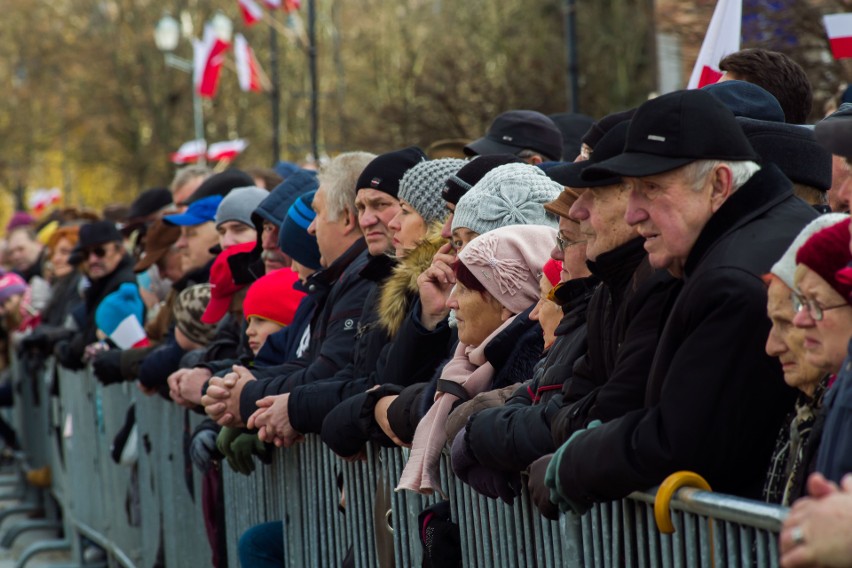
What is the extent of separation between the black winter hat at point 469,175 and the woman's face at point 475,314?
821 millimetres

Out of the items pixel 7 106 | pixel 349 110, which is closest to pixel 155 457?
pixel 349 110

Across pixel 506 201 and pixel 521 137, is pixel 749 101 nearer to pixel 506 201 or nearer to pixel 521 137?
pixel 506 201

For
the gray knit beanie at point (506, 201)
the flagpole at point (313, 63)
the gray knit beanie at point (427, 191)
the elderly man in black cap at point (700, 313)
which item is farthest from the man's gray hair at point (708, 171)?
the flagpole at point (313, 63)

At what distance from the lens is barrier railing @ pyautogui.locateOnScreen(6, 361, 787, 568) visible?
3.27 m

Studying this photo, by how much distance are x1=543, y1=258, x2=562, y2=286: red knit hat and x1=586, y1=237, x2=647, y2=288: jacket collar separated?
0.71 meters

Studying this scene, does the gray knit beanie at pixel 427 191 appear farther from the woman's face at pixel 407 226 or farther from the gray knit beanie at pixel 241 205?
the gray knit beanie at pixel 241 205

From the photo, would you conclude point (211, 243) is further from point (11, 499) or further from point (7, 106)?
point (7, 106)

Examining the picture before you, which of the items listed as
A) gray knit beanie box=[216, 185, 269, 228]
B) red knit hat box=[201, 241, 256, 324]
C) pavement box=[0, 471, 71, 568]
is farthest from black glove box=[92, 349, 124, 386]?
pavement box=[0, 471, 71, 568]

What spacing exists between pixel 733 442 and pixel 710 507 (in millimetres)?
333

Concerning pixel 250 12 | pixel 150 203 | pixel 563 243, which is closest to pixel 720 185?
pixel 563 243

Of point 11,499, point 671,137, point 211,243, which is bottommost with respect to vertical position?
point 11,499

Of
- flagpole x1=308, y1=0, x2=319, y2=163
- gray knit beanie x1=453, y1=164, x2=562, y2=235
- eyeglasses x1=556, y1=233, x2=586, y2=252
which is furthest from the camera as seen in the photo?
flagpole x1=308, y1=0, x2=319, y2=163

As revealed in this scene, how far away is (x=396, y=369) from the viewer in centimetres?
556

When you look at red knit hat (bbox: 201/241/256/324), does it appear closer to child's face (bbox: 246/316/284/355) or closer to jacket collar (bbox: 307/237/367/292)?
child's face (bbox: 246/316/284/355)
